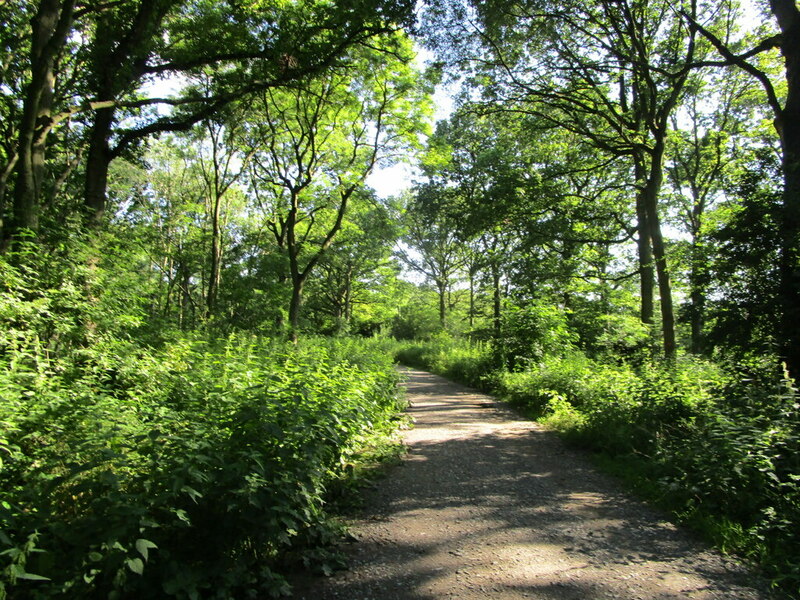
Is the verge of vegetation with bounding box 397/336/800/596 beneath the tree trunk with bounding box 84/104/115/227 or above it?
beneath

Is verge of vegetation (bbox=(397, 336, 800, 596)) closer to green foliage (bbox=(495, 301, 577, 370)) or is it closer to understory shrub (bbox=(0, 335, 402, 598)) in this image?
understory shrub (bbox=(0, 335, 402, 598))

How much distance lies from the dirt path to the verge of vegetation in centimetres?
32

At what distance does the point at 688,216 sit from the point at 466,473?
2204 centimetres

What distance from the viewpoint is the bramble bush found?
2420mm

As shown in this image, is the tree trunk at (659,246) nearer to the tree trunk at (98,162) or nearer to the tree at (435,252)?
the tree trunk at (98,162)

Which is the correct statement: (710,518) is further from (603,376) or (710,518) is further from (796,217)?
(603,376)

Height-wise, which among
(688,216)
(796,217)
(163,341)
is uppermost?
(688,216)

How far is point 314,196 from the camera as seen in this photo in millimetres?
21219

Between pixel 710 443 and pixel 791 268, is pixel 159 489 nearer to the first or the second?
pixel 710 443

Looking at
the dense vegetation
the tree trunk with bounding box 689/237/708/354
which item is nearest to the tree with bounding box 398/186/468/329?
the dense vegetation

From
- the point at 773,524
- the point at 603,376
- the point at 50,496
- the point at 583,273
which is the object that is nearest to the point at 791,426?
the point at 773,524

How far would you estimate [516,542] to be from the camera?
13.5ft

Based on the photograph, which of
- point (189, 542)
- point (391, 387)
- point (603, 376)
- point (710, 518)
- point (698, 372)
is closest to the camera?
point (189, 542)

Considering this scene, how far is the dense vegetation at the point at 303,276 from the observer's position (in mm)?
3070
